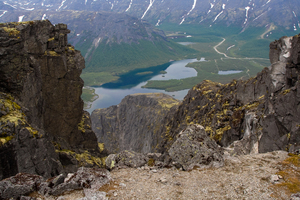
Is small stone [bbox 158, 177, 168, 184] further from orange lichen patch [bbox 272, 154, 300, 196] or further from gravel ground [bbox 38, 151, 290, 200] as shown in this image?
orange lichen patch [bbox 272, 154, 300, 196]

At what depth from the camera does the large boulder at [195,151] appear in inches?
775

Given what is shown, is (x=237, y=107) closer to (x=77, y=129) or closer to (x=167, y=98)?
(x=77, y=129)

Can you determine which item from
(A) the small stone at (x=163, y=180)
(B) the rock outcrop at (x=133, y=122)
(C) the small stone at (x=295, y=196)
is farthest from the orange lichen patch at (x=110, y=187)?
(B) the rock outcrop at (x=133, y=122)

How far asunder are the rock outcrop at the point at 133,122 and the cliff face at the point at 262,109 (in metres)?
36.8

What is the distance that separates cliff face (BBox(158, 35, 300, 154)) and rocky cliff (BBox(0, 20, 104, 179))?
71.9ft

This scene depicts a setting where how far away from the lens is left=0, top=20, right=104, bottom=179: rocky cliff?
21250 millimetres

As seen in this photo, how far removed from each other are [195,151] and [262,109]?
16134mm

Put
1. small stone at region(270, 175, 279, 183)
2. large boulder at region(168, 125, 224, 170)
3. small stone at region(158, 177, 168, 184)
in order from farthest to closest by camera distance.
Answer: large boulder at region(168, 125, 224, 170) → small stone at region(158, 177, 168, 184) → small stone at region(270, 175, 279, 183)

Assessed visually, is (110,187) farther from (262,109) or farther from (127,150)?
(262,109)

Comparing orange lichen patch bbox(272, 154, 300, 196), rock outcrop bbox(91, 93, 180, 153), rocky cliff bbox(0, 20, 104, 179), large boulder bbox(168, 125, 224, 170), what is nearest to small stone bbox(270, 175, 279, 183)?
orange lichen patch bbox(272, 154, 300, 196)

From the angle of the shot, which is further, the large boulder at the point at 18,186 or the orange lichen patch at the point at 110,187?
the orange lichen patch at the point at 110,187

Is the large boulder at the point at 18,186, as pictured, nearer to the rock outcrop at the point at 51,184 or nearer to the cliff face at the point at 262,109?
the rock outcrop at the point at 51,184

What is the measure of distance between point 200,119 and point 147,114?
47970 mm

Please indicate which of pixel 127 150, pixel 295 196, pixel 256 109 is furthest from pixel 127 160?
pixel 256 109
